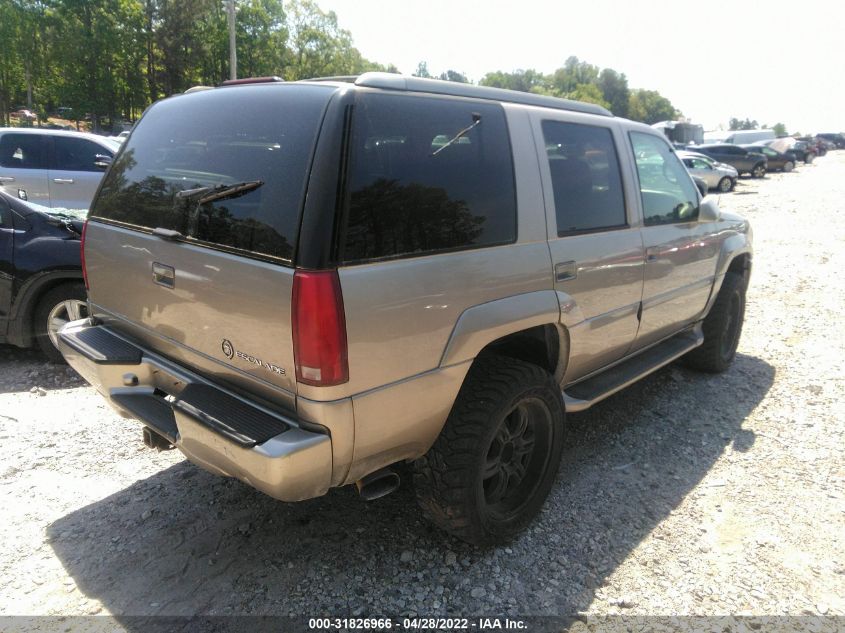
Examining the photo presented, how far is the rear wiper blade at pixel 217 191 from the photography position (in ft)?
7.33

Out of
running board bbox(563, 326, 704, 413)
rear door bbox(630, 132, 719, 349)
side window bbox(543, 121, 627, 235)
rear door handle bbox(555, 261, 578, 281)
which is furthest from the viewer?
rear door bbox(630, 132, 719, 349)

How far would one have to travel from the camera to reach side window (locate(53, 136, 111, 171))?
27.8ft

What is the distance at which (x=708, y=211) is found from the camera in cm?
422

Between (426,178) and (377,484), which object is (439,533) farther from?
(426,178)

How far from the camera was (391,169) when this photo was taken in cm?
222

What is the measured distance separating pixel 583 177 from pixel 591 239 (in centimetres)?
36

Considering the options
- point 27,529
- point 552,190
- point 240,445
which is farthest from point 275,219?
point 27,529

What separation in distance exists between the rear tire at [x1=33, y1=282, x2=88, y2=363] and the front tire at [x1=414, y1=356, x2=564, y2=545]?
3549 mm

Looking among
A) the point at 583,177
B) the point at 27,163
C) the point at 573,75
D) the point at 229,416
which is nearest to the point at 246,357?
the point at 229,416

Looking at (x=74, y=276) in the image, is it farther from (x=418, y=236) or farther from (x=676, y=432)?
(x=676, y=432)

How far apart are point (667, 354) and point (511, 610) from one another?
232cm

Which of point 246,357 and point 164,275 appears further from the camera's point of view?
point 164,275

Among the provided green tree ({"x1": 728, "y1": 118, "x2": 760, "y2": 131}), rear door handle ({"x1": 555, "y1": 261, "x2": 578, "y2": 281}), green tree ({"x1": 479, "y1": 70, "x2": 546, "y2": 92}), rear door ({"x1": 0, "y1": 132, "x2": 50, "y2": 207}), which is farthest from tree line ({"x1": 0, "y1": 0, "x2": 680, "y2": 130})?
green tree ({"x1": 728, "y1": 118, "x2": 760, "y2": 131})

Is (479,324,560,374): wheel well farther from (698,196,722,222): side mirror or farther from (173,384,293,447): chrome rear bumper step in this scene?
(698,196,722,222): side mirror
